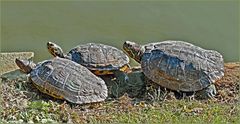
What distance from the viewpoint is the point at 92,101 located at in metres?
3.83

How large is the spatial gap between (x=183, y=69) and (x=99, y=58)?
632 mm

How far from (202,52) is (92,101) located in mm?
927

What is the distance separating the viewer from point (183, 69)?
407 centimetres

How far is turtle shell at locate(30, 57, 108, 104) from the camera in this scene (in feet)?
12.6

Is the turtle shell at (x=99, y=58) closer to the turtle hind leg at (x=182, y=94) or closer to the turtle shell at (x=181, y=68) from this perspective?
the turtle shell at (x=181, y=68)

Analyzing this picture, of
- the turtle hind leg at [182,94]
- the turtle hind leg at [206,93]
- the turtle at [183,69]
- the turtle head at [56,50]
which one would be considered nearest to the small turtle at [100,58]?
the turtle head at [56,50]

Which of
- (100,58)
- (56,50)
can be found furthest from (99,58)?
(56,50)

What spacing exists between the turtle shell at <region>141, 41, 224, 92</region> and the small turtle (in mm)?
226

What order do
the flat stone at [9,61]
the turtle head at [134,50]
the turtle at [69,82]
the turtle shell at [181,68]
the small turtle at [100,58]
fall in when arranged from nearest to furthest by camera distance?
the turtle at [69,82], the turtle shell at [181,68], the small turtle at [100,58], the turtle head at [134,50], the flat stone at [9,61]

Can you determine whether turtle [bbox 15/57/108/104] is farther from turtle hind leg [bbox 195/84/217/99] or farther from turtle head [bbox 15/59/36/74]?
turtle hind leg [bbox 195/84/217/99]

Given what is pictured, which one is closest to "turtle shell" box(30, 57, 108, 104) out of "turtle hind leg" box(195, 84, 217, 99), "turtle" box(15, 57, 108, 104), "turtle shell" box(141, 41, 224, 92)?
"turtle" box(15, 57, 108, 104)

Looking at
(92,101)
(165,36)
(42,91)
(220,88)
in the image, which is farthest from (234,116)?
(165,36)

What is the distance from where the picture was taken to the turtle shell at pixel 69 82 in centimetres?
385

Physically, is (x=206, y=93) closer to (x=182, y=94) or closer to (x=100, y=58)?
(x=182, y=94)
